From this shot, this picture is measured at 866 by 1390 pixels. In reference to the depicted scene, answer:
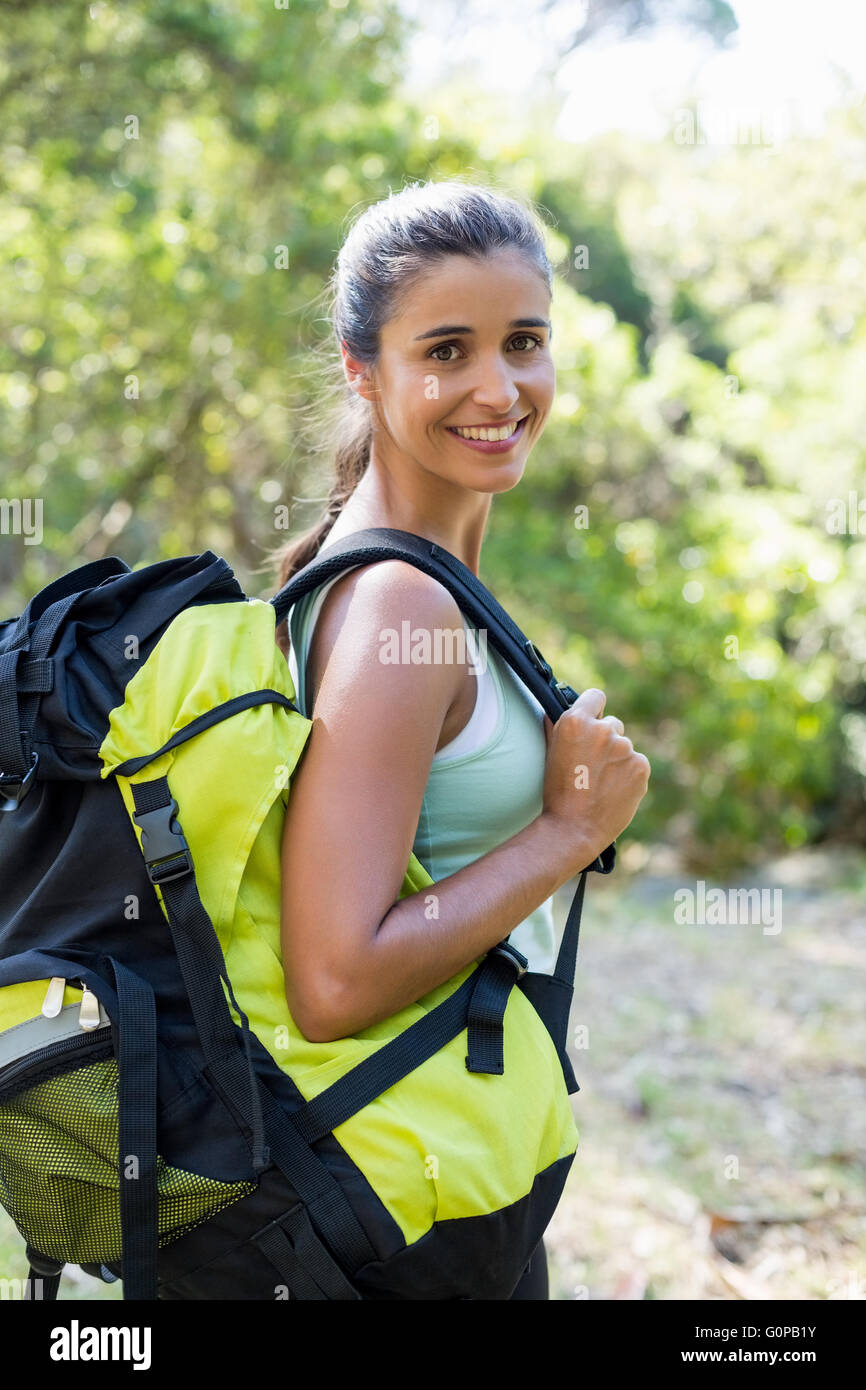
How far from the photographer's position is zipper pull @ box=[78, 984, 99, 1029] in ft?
3.72

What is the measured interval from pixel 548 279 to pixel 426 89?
786 centimetres

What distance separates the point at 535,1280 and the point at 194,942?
2.42 ft

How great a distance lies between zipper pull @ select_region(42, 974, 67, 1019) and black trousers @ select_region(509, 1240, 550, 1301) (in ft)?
2.33

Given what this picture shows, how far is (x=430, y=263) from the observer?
4.68ft

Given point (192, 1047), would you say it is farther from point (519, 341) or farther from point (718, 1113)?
point (718, 1113)

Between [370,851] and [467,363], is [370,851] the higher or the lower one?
the lower one

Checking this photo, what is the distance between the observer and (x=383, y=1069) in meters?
1.19

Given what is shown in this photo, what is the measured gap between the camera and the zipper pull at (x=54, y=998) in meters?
1.14

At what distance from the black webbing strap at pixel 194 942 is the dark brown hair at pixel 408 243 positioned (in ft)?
1.36

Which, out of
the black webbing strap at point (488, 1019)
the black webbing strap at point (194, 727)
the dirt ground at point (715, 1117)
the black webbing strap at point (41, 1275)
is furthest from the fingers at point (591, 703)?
the dirt ground at point (715, 1117)

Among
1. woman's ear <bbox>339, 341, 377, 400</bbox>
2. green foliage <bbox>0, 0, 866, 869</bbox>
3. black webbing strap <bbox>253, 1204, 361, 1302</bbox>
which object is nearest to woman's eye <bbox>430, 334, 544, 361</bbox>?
woman's ear <bbox>339, 341, 377, 400</bbox>

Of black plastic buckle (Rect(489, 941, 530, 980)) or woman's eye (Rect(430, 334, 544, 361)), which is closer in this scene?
black plastic buckle (Rect(489, 941, 530, 980))

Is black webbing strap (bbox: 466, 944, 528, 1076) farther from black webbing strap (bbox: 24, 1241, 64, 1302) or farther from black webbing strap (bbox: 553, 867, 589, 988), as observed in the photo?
black webbing strap (bbox: 24, 1241, 64, 1302)

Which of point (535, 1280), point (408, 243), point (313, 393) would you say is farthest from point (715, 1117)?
point (313, 393)
